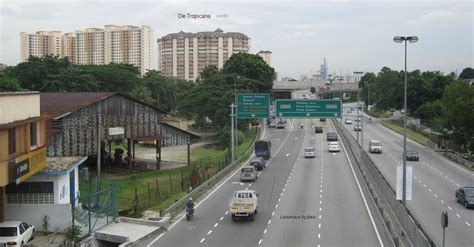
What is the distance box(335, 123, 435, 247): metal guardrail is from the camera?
22969mm

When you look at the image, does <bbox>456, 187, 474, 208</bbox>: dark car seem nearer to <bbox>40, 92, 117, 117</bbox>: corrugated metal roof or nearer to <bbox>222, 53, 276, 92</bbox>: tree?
<bbox>40, 92, 117, 117</bbox>: corrugated metal roof

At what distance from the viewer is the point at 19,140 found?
26.8 m

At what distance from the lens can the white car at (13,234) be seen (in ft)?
79.3

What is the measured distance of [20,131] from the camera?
27.0 m

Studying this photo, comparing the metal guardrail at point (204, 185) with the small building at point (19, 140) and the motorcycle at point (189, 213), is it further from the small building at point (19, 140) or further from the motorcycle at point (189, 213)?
the small building at point (19, 140)

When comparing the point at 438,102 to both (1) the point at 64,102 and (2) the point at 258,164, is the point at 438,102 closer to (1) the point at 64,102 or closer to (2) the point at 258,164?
(2) the point at 258,164

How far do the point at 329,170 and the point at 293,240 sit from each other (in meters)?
27.9

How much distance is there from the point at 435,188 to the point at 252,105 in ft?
77.6

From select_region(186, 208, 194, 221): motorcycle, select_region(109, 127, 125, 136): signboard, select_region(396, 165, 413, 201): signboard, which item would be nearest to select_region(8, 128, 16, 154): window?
select_region(186, 208, 194, 221): motorcycle

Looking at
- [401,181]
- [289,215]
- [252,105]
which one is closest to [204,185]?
[289,215]

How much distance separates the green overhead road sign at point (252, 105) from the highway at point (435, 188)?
1328 cm

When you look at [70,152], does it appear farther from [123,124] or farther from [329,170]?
[329,170]

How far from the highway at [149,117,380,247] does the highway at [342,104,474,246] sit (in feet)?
11.0

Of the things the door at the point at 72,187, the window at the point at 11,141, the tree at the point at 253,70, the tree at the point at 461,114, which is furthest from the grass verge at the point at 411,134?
the window at the point at 11,141
